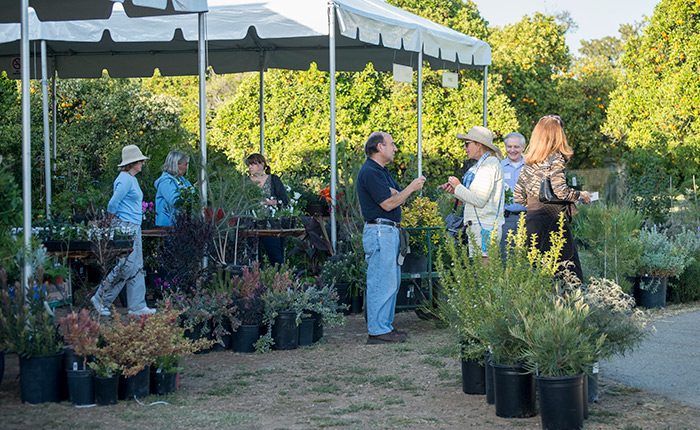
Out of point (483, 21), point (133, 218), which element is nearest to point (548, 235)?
point (133, 218)

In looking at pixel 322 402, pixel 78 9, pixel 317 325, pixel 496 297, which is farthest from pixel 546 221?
pixel 78 9

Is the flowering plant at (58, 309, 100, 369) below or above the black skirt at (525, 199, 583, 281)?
below

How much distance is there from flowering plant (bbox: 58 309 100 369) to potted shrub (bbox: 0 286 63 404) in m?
Answer: 0.11

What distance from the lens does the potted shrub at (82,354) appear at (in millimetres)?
4246

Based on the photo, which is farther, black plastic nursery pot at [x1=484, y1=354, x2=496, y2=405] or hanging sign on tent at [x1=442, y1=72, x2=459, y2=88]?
hanging sign on tent at [x1=442, y1=72, x2=459, y2=88]

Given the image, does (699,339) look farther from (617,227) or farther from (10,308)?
(10,308)

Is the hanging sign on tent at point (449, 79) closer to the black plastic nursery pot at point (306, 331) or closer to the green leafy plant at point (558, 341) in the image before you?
the black plastic nursery pot at point (306, 331)

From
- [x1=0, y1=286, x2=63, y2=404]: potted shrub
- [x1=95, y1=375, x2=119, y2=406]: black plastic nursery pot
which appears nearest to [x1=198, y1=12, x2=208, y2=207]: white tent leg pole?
[x1=0, y1=286, x2=63, y2=404]: potted shrub

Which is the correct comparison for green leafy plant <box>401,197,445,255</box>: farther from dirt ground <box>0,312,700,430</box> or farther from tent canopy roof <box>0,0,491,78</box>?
tent canopy roof <box>0,0,491,78</box>

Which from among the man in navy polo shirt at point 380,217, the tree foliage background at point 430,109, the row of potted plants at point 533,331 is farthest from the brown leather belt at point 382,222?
the tree foliage background at point 430,109

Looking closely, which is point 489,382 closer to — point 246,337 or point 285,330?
point 285,330

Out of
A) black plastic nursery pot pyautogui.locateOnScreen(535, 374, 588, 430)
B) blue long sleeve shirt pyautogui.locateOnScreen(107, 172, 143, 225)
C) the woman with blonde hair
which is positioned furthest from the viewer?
blue long sleeve shirt pyautogui.locateOnScreen(107, 172, 143, 225)

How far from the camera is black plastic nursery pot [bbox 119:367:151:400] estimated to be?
444 cm

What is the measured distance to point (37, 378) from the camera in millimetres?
4305
